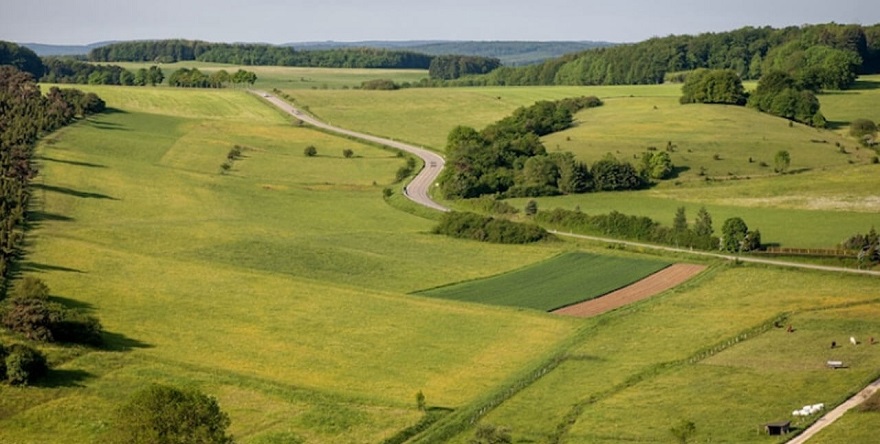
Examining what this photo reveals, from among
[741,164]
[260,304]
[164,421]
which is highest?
[741,164]

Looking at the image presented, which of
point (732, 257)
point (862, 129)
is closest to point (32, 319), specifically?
point (732, 257)

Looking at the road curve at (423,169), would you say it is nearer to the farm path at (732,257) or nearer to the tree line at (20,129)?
the farm path at (732,257)

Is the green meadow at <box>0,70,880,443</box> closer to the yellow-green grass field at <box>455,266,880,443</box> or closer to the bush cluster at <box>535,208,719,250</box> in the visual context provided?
the yellow-green grass field at <box>455,266,880,443</box>

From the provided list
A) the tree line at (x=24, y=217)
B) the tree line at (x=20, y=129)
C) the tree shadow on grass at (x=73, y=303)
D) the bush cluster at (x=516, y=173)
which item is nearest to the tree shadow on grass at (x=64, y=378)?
the tree line at (x=24, y=217)

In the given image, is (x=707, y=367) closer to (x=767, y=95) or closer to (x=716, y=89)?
(x=767, y=95)

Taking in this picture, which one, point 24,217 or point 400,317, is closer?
point 400,317

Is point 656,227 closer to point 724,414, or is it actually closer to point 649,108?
point 724,414

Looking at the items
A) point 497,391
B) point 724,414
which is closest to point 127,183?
point 497,391
